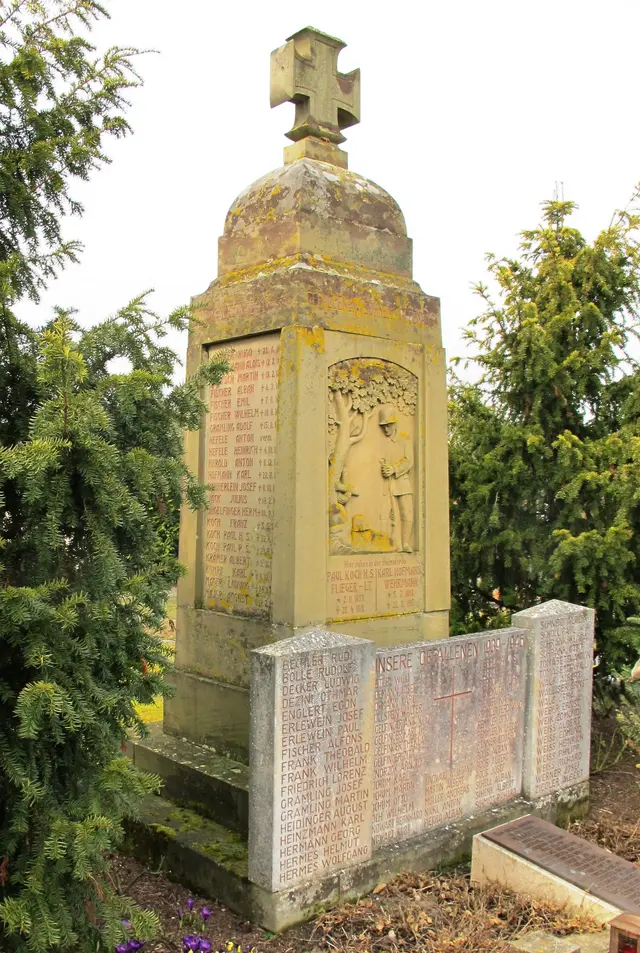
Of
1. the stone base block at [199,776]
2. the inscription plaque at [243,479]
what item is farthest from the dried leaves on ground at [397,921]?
the inscription plaque at [243,479]

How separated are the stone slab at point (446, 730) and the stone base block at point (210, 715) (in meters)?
1.05

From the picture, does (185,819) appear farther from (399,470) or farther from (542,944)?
(399,470)

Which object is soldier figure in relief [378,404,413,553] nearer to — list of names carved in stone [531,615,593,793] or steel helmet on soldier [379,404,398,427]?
steel helmet on soldier [379,404,398,427]

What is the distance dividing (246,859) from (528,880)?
4.98 ft

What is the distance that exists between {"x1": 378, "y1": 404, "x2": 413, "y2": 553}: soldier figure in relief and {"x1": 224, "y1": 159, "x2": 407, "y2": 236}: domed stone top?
1326 millimetres

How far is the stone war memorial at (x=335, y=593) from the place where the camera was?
4.41 m

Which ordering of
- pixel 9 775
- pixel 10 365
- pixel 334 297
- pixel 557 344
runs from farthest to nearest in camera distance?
pixel 557 344 < pixel 334 297 < pixel 10 365 < pixel 9 775

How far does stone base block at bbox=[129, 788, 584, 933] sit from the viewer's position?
4.12 metres

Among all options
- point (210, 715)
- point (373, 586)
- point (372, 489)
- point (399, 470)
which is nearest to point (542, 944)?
point (373, 586)

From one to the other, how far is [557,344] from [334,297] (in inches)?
117

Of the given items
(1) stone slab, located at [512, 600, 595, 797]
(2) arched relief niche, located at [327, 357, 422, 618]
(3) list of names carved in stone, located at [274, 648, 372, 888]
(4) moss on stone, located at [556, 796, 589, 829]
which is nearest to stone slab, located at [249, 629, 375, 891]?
(3) list of names carved in stone, located at [274, 648, 372, 888]

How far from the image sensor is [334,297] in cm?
527

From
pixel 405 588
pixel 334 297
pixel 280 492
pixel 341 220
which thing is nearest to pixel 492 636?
pixel 405 588

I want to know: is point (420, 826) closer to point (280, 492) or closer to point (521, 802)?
point (521, 802)
